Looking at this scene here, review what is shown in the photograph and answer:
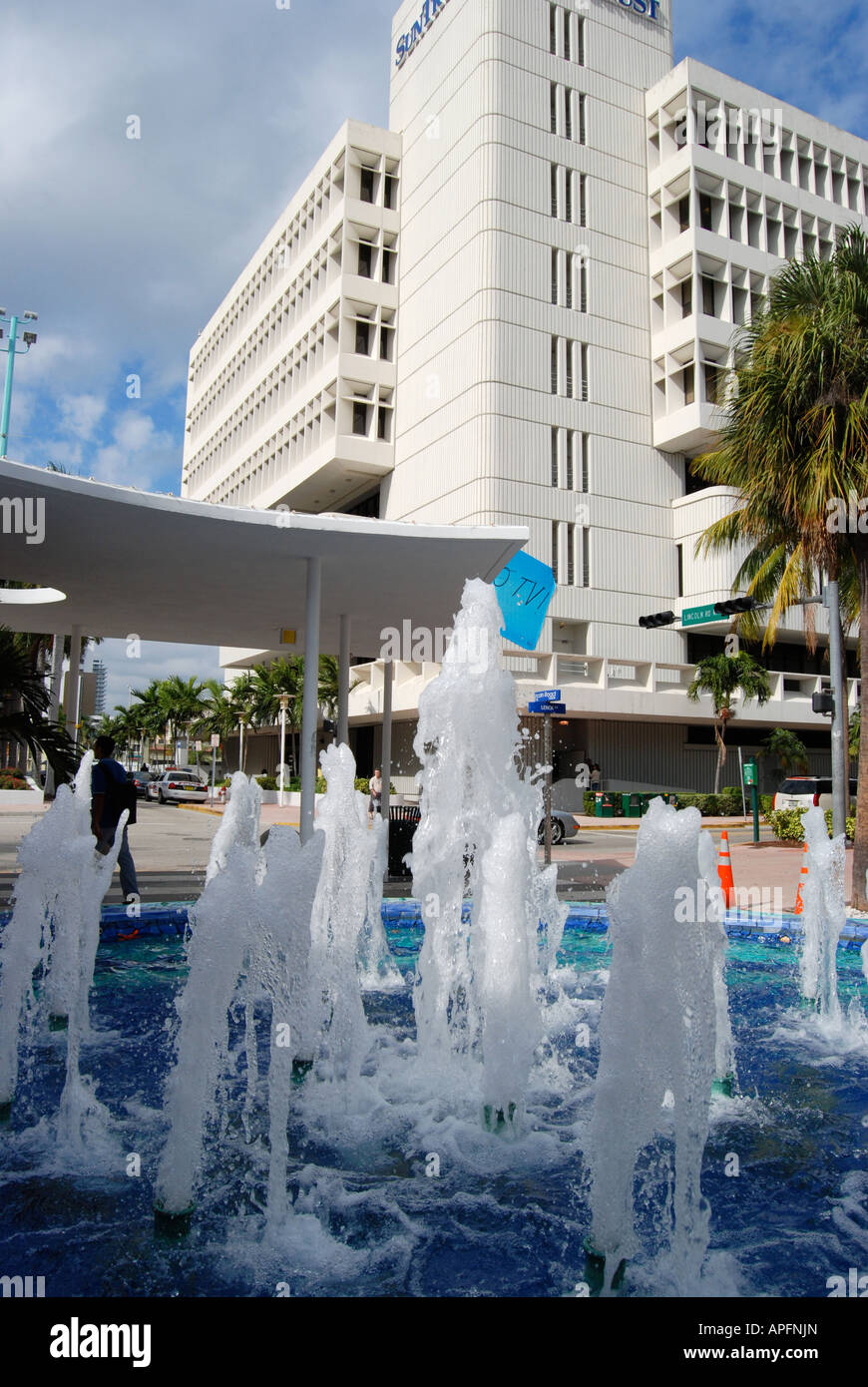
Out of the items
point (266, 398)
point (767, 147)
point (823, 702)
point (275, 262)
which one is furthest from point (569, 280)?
point (823, 702)

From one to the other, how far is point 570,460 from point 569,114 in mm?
13986

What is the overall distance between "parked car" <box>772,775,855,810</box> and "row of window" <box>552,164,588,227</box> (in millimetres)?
22935

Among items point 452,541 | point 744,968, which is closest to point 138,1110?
point 744,968

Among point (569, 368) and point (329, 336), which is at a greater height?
point (329, 336)

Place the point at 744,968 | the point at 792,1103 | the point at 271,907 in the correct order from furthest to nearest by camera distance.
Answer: the point at 744,968 → the point at 792,1103 → the point at 271,907

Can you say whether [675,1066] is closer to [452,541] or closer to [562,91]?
[452,541]

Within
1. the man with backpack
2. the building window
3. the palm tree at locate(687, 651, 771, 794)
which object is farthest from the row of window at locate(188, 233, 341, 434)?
the man with backpack

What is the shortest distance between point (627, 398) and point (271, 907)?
114 ft

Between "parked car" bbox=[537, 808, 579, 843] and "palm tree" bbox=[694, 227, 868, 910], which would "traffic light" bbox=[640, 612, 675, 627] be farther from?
"parked car" bbox=[537, 808, 579, 843]

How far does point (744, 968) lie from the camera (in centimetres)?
824

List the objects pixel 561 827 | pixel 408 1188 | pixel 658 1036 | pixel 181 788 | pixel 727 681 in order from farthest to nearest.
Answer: pixel 181 788 < pixel 727 681 < pixel 561 827 < pixel 408 1188 < pixel 658 1036

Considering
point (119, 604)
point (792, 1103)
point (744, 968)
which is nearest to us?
point (792, 1103)

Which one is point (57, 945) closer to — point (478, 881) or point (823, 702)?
point (478, 881)

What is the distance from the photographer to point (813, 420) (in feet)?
35.4
